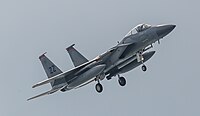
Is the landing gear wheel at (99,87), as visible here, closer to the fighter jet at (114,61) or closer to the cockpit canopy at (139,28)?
the fighter jet at (114,61)

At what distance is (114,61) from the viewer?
147 feet

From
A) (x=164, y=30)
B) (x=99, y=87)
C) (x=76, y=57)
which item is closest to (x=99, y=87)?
(x=99, y=87)

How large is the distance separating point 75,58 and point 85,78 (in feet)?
10.0

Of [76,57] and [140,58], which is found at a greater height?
[76,57]

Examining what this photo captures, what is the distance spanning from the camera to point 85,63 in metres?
46.2

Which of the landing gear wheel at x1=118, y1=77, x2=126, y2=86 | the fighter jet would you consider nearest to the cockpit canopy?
the fighter jet

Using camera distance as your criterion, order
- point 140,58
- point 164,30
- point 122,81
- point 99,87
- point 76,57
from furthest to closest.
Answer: point 76,57 < point 122,81 < point 99,87 < point 140,58 < point 164,30

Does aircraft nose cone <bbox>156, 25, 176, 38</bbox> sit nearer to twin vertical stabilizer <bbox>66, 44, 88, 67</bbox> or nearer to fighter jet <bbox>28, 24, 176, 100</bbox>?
fighter jet <bbox>28, 24, 176, 100</bbox>

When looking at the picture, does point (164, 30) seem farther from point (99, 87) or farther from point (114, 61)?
point (99, 87)

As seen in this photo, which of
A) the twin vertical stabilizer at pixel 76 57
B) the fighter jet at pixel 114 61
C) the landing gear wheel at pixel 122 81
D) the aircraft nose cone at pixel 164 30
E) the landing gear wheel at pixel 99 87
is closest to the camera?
the aircraft nose cone at pixel 164 30

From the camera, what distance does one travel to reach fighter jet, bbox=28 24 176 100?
4369 centimetres

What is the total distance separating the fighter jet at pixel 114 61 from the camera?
43.7 meters

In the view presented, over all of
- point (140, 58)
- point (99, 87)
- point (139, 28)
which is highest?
point (139, 28)

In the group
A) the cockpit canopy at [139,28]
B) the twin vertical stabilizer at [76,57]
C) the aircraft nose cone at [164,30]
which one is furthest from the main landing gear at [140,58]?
the twin vertical stabilizer at [76,57]
